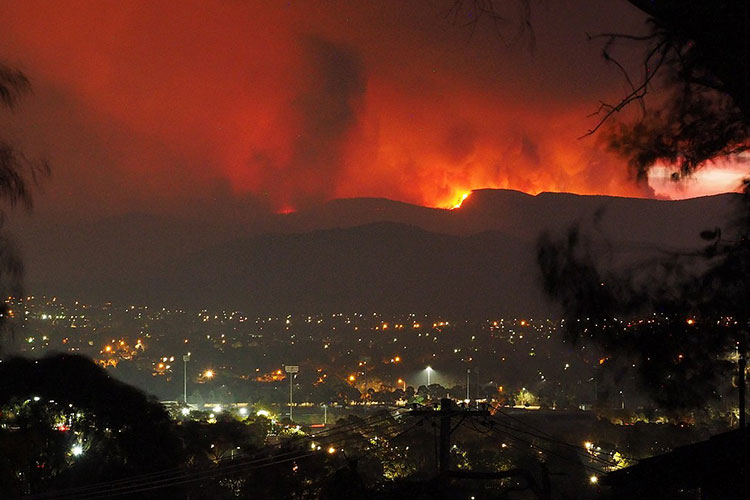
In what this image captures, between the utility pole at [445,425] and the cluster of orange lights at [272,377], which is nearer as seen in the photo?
the utility pole at [445,425]

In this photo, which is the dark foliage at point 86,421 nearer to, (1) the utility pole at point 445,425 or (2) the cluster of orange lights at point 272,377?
(1) the utility pole at point 445,425

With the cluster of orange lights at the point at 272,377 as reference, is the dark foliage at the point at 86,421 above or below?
above

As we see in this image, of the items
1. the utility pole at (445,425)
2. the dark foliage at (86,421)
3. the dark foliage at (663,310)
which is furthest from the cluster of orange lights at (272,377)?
the dark foliage at (663,310)

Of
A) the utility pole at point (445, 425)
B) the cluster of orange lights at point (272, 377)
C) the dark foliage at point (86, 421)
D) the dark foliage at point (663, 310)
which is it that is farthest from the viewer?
the cluster of orange lights at point (272, 377)

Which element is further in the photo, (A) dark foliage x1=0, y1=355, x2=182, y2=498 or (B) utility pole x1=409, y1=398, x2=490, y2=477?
(A) dark foliage x1=0, y1=355, x2=182, y2=498

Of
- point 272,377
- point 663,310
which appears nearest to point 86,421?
point 663,310

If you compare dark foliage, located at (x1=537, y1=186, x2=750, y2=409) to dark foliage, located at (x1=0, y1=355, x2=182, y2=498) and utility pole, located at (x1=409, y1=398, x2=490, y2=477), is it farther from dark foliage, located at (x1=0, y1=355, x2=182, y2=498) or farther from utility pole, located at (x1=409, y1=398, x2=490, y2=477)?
dark foliage, located at (x1=0, y1=355, x2=182, y2=498)

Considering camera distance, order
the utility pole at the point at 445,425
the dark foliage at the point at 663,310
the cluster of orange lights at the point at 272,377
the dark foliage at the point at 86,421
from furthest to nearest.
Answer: the cluster of orange lights at the point at 272,377, the dark foliage at the point at 86,421, the utility pole at the point at 445,425, the dark foliage at the point at 663,310

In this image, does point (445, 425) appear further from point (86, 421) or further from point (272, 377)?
point (272, 377)

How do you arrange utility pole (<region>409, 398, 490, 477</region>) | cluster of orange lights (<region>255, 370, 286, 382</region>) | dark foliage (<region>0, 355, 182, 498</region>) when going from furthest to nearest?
1. cluster of orange lights (<region>255, 370, 286, 382</region>)
2. dark foliage (<region>0, 355, 182, 498</region>)
3. utility pole (<region>409, 398, 490, 477</region>)

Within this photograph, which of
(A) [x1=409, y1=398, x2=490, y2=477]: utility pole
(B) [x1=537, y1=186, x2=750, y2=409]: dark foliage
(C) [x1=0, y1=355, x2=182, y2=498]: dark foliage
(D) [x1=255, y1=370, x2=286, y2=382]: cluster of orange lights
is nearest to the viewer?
(B) [x1=537, y1=186, x2=750, y2=409]: dark foliage

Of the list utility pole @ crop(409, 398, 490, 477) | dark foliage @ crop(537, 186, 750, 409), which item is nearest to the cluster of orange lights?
utility pole @ crop(409, 398, 490, 477)

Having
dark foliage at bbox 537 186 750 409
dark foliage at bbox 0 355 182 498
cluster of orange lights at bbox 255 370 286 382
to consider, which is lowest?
cluster of orange lights at bbox 255 370 286 382
